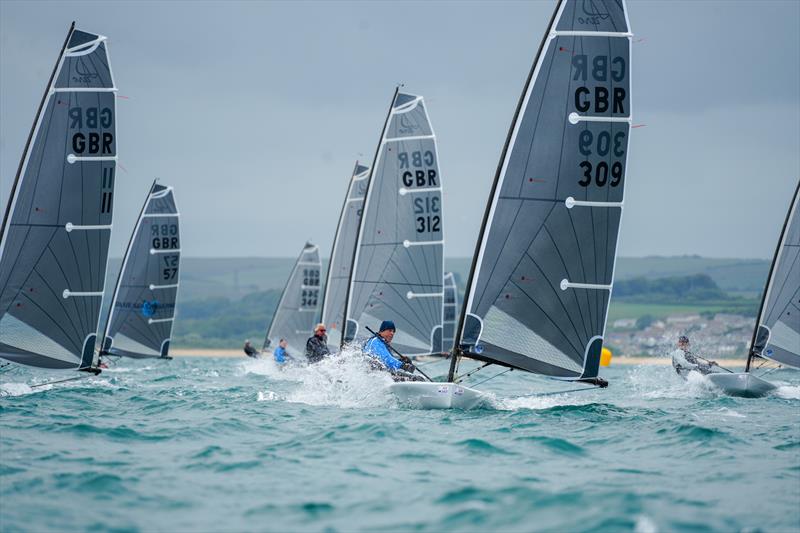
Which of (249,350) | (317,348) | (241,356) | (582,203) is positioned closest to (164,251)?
(249,350)

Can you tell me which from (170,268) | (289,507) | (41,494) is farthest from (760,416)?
(170,268)

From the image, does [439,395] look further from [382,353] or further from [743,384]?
[743,384]

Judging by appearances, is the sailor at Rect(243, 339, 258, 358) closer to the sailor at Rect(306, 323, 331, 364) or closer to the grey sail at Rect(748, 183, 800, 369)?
the sailor at Rect(306, 323, 331, 364)

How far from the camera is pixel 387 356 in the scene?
15586mm

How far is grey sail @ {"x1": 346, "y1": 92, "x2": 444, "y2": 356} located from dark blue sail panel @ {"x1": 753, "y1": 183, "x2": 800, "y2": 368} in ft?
25.0

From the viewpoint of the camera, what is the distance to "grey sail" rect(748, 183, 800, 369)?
20812 millimetres

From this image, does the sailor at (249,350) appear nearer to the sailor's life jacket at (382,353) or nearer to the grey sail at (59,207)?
the grey sail at (59,207)

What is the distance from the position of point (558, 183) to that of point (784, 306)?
28.5 feet

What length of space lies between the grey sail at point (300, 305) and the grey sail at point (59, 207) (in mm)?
20068

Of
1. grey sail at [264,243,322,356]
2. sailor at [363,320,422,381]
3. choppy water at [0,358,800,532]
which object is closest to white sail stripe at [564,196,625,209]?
choppy water at [0,358,800,532]

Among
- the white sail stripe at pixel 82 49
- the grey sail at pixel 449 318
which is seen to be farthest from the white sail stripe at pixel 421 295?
the grey sail at pixel 449 318

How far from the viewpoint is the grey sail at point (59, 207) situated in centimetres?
1638

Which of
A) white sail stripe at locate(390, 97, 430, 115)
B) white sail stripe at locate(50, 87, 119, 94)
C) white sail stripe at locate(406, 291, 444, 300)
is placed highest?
white sail stripe at locate(390, 97, 430, 115)

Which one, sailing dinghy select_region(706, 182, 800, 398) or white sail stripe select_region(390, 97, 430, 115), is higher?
white sail stripe select_region(390, 97, 430, 115)
